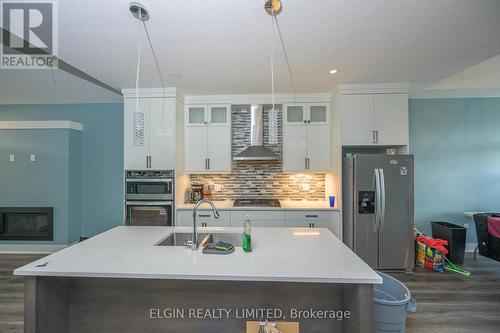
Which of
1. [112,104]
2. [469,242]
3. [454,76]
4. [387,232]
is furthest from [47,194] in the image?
[469,242]

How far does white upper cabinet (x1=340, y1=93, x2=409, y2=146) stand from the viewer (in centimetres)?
337

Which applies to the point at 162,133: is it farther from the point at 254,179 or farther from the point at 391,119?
the point at 391,119

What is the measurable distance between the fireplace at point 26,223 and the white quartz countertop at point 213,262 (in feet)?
10.1

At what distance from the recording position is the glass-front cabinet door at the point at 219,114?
12.6ft

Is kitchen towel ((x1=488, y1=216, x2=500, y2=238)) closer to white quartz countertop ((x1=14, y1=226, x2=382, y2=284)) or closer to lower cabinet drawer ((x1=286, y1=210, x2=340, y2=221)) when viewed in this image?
lower cabinet drawer ((x1=286, y1=210, x2=340, y2=221))

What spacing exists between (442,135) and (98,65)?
205 inches

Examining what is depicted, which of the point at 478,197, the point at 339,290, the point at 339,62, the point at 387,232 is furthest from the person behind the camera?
the point at 478,197

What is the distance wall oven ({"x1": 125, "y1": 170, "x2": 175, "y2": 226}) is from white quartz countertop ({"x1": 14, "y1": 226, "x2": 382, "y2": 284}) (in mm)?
1482

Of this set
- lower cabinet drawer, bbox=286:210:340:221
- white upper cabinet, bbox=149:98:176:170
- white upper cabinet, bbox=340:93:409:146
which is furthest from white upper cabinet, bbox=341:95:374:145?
white upper cabinet, bbox=149:98:176:170

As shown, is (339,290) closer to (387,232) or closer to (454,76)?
(387,232)

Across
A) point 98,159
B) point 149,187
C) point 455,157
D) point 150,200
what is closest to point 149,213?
point 150,200

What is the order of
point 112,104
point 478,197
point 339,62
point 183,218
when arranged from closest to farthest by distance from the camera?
point 339,62, point 183,218, point 478,197, point 112,104

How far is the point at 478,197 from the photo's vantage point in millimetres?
3973

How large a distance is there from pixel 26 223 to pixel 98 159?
1.57m
